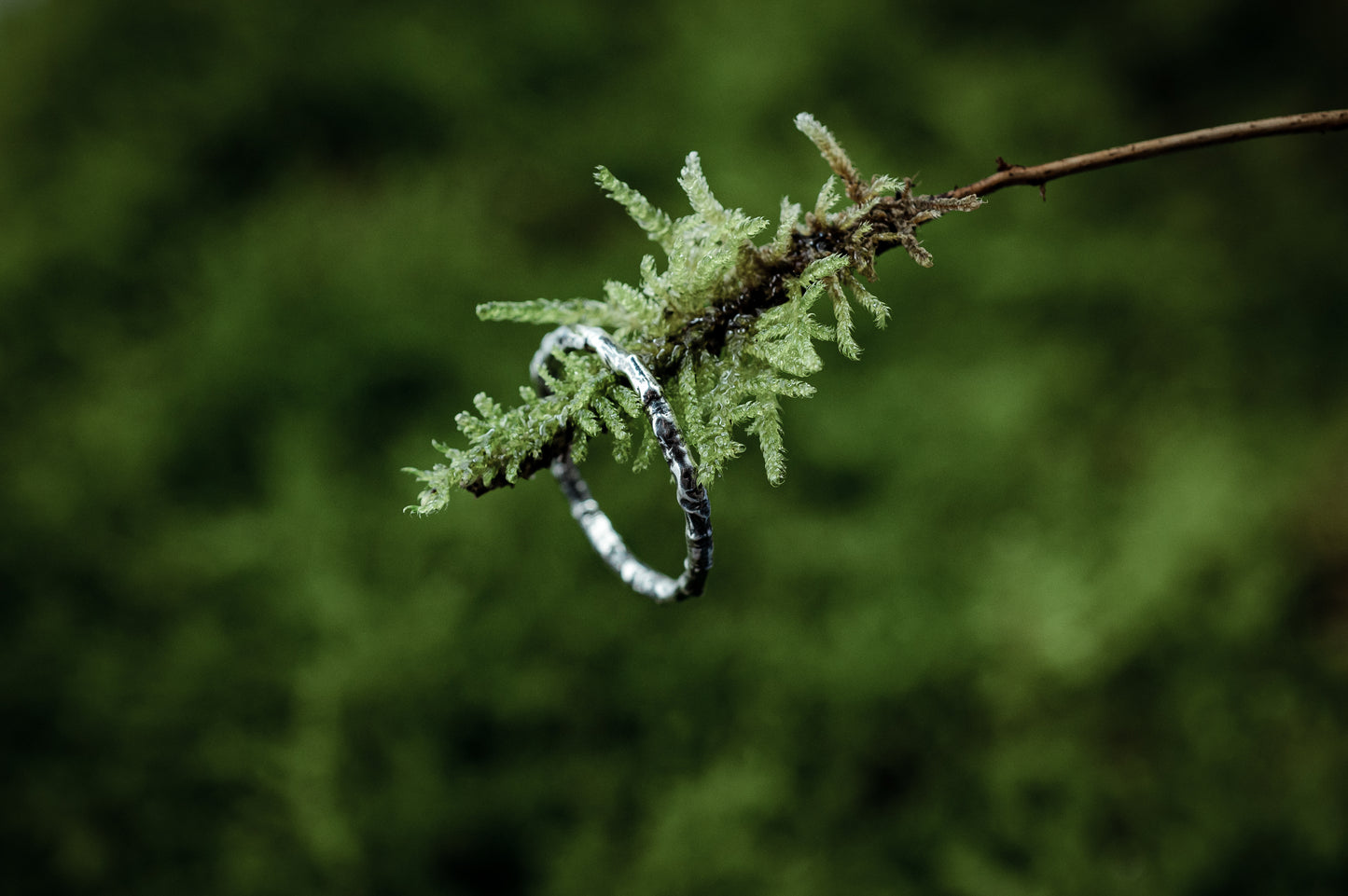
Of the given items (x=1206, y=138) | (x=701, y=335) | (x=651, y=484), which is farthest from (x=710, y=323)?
(x=651, y=484)

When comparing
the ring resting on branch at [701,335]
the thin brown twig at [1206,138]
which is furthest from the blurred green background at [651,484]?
the thin brown twig at [1206,138]

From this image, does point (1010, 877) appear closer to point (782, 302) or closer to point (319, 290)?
point (782, 302)

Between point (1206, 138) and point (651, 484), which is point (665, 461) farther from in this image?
point (651, 484)

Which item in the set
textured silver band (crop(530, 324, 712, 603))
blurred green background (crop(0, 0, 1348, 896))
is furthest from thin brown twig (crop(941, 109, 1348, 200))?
blurred green background (crop(0, 0, 1348, 896))

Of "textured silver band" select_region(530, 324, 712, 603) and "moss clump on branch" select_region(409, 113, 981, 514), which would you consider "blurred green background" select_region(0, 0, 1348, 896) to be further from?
"moss clump on branch" select_region(409, 113, 981, 514)

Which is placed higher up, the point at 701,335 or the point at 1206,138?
the point at 701,335
